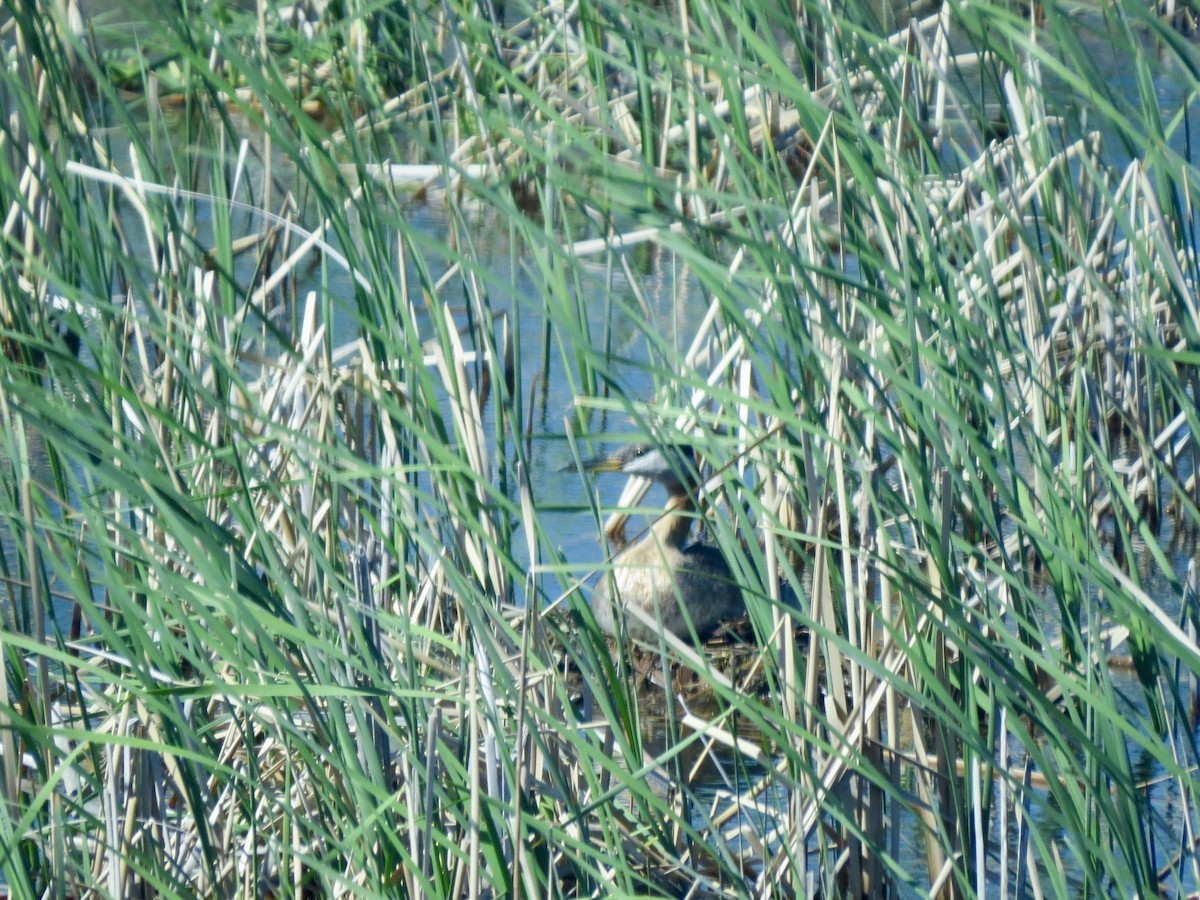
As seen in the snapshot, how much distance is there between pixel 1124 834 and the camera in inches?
62.5

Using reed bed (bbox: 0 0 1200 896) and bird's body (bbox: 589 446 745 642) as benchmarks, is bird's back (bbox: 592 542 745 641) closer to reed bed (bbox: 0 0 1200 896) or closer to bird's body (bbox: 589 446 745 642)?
bird's body (bbox: 589 446 745 642)

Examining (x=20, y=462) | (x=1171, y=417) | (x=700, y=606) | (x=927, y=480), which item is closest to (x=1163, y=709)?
(x=927, y=480)

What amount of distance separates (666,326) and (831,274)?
9.59 ft

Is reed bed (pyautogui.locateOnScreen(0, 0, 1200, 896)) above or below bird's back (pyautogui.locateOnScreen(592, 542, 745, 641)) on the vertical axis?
above

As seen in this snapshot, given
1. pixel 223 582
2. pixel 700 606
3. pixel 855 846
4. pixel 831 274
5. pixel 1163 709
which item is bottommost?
pixel 700 606

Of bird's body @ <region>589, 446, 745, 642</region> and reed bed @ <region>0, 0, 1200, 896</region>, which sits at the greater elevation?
reed bed @ <region>0, 0, 1200, 896</region>

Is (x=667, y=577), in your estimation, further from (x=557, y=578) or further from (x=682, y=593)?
(x=557, y=578)

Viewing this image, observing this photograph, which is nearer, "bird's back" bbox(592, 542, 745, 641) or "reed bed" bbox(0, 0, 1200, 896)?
"reed bed" bbox(0, 0, 1200, 896)

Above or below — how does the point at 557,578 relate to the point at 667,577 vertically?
above

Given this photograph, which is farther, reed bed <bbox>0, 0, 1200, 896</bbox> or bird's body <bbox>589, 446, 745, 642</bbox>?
bird's body <bbox>589, 446, 745, 642</bbox>

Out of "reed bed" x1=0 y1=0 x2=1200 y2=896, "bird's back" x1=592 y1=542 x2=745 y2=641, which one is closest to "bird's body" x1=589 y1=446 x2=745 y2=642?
"bird's back" x1=592 y1=542 x2=745 y2=641

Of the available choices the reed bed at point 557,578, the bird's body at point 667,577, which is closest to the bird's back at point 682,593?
the bird's body at point 667,577

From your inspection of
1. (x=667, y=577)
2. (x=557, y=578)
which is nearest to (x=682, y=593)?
(x=667, y=577)

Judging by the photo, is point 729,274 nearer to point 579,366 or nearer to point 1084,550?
point 1084,550
